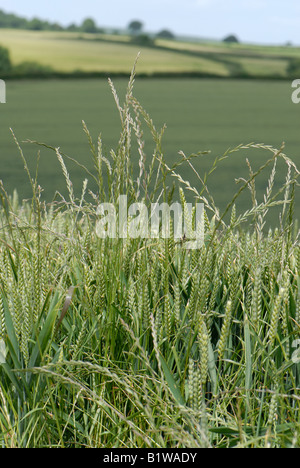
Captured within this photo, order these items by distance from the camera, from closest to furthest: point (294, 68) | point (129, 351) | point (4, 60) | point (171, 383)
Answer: point (171, 383) → point (129, 351) → point (4, 60) → point (294, 68)

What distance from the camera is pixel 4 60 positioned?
2905 centimetres

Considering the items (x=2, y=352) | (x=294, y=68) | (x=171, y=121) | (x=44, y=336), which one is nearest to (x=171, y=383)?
(x=44, y=336)

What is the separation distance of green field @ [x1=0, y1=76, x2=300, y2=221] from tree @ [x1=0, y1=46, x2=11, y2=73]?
3.30 meters

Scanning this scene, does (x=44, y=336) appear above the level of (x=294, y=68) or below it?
below

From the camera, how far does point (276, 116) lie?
715 inches

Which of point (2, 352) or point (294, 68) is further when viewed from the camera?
point (294, 68)

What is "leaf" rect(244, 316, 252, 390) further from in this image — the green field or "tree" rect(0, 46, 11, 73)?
"tree" rect(0, 46, 11, 73)

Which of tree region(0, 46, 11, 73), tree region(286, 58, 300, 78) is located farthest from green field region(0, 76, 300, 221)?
tree region(0, 46, 11, 73)

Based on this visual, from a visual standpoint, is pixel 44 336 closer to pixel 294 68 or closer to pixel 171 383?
pixel 171 383

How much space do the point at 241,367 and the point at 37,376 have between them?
555mm

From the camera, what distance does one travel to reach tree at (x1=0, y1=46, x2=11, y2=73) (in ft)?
92.2

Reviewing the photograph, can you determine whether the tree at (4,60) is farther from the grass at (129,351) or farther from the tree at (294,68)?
the grass at (129,351)

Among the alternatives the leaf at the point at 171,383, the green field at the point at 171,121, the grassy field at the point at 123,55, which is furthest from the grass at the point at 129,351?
the grassy field at the point at 123,55

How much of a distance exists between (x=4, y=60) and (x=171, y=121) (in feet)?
52.9
